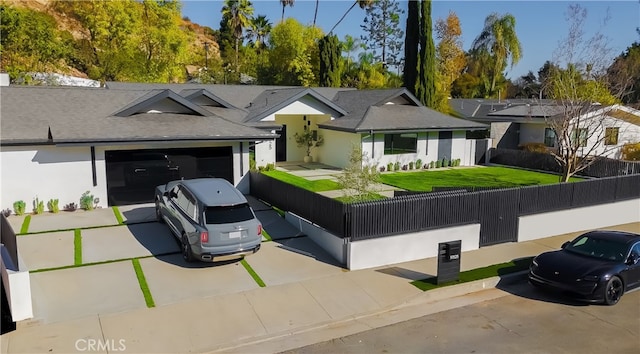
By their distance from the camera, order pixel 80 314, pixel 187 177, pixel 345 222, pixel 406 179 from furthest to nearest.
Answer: pixel 406 179 < pixel 187 177 < pixel 345 222 < pixel 80 314

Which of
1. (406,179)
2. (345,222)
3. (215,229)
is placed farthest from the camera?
(406,179)

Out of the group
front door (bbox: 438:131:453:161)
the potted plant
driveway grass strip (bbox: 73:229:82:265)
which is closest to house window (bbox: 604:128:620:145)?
front door (bbox: 438:131:453:161)

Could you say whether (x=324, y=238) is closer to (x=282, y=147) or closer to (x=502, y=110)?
(x=282, y=147)

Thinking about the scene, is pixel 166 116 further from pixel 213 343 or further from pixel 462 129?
pixel 462 129

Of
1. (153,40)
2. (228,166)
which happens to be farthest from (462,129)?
(153,40)

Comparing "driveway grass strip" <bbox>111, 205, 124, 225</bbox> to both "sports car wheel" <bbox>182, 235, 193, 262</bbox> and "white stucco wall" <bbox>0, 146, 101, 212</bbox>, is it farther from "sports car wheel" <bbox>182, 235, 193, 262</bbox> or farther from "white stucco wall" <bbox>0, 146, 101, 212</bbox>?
"sports car wheel" <bbox>182, 235, 193, 262</bbox>
